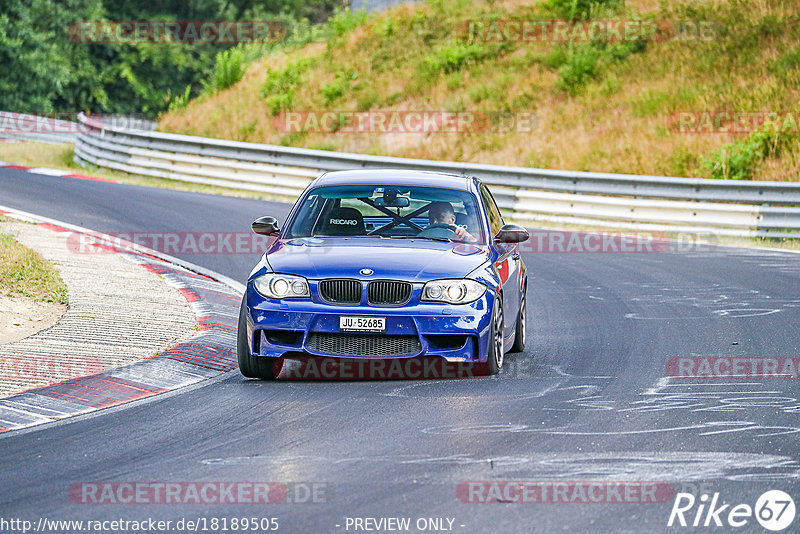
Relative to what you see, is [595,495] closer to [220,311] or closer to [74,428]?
[74,428]

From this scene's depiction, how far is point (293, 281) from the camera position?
9125 millimetres

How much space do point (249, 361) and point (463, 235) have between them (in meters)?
2.17

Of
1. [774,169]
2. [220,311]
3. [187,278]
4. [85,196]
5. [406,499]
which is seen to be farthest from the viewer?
[774,169]

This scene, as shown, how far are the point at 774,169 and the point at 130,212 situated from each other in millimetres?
13172

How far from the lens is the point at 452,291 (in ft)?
30.0

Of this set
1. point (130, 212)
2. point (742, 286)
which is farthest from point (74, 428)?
point (130, 212)
